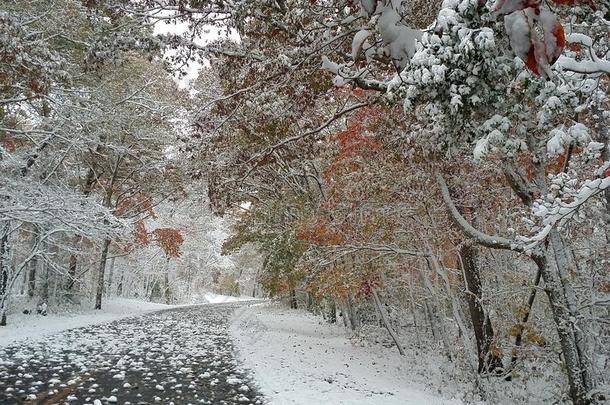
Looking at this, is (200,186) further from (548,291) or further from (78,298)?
(548,291)

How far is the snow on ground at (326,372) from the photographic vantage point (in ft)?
26.7

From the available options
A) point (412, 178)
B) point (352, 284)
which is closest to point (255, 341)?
point (352, 284)

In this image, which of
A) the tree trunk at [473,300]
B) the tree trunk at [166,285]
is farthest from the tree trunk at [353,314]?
the tree trunk at [166,285]

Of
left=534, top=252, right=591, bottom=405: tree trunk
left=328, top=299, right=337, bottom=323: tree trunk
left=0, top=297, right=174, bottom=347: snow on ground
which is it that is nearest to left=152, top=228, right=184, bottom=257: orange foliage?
left=0, top=297, right=174, bottom=347: snow on ground

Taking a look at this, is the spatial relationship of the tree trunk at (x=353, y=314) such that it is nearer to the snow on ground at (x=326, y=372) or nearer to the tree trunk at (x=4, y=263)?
the snow on ground at (x=326, y=372)

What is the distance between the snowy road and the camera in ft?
23.8

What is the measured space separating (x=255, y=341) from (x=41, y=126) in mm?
11221

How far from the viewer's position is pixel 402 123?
27.5 feet

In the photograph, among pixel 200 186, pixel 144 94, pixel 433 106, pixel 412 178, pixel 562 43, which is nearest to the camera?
pixel 562 43

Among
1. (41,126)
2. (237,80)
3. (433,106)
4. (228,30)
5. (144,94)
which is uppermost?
(144,94)

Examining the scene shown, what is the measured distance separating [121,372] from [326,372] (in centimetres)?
456

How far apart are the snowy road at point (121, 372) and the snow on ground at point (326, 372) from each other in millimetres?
571

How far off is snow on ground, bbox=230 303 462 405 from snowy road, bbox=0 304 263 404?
1.87ft

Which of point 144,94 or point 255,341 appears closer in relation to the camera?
point 255,341
